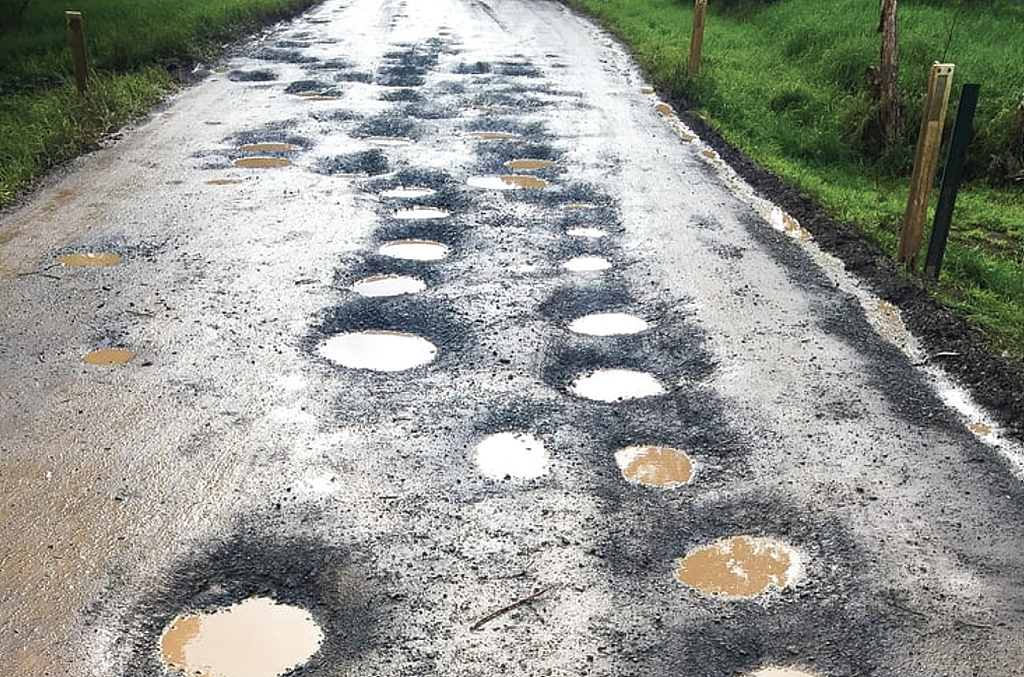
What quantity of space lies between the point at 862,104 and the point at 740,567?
728cm

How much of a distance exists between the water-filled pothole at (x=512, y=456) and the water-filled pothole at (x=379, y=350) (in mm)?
761

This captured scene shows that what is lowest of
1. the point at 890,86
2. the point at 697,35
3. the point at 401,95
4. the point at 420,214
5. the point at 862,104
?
the point at 420,214

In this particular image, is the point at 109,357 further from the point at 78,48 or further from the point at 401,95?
the point at 401,95

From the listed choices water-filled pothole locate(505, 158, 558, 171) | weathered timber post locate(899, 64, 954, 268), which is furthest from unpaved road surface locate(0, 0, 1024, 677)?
water-filled pothole locate(505, 158, 558, 171)

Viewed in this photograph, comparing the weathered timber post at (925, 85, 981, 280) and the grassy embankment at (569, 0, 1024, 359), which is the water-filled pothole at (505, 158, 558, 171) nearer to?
the grassy embankment at (569, 0, 1024, 359)

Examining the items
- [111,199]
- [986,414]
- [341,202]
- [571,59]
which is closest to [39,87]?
[111,199]

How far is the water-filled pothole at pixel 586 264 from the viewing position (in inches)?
→ 219

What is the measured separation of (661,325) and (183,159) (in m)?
4.71

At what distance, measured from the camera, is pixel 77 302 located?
4.94 m

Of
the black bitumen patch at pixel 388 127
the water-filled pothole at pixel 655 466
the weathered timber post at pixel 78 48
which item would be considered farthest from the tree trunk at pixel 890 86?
the weathered timber post at pixel 78 48

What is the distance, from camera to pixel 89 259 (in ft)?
18.3

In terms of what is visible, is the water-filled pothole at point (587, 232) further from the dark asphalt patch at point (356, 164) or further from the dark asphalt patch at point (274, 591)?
the dark asphalt patch at point (274, 591)

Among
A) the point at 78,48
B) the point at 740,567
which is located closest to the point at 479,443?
the point at 740,567

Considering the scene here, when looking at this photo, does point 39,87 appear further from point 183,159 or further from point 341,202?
point 341,202
